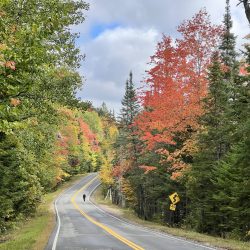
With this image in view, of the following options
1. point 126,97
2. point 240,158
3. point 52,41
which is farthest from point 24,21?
point 126,97

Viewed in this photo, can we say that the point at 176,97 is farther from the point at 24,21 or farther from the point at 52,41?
the point at 24,21

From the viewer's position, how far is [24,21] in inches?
484

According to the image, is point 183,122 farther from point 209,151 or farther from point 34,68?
point 34,68

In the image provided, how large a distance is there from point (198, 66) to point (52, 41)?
535 inches

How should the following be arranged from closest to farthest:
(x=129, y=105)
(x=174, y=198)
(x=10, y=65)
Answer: (x=10, y=65)
(x=174, y=198)
(x=129, y=105)

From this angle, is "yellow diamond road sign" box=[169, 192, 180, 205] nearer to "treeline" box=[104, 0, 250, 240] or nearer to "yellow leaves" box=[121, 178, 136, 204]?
"treeline" box=[104, 0, 250, 240]

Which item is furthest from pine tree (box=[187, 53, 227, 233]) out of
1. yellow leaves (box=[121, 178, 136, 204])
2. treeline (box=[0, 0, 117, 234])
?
yellow leaves (box=[121, 178, 136, 204])

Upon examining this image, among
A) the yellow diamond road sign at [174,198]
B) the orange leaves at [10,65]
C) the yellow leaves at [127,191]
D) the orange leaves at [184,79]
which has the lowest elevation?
the yellow diamond road sign at [174,198]

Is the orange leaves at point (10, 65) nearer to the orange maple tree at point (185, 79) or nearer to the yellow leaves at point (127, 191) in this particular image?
the orange maple tree at point (185, 79)

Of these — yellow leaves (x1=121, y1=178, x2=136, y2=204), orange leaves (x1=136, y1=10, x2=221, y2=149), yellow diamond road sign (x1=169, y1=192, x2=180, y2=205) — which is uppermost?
orange leaves (x1=136, y1=10, x2=221, y2=149)

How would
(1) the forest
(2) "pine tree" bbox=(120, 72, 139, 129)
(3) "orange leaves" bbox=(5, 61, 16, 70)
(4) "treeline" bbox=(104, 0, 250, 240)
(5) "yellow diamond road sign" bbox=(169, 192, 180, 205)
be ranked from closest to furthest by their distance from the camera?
(3) "orange leaves" bbox=(5, 61, 16, 70), (1) the forest, (4) "treeline" bbox=(104, 0, 250, 240), (5) "yellow diamond road sign" bbox=(169, 192, 180, 205), (2) "pine tree" bbox=(120, 72, 139, 129)

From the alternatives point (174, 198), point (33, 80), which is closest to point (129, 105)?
point (174, 198)

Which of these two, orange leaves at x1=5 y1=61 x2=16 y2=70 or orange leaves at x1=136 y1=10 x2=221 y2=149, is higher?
orange leaves at x1=136 y1=10 x2=221 y2=149

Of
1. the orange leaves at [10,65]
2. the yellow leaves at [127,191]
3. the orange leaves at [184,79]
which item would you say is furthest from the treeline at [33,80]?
the yellow leaves at [127,191]
